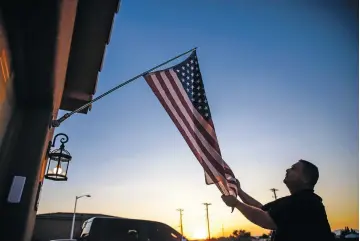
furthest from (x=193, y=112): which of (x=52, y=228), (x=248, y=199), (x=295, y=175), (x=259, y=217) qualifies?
(x=52, y=228)

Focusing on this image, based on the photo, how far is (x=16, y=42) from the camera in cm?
304

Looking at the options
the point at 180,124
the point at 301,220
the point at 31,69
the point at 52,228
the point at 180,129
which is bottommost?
the point at 301,220

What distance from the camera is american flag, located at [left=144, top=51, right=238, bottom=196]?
374 centimetres

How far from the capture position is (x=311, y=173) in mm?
2564

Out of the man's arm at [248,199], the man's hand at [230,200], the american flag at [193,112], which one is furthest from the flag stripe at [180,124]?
the man's hand at [230,200]

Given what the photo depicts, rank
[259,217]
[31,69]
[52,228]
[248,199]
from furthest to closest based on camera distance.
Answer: [52,228], [31,69], [248,199], [259,217]

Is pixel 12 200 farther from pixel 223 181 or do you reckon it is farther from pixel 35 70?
pixel 223 181

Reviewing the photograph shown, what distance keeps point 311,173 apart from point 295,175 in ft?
0.49

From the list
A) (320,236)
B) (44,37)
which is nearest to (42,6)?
(44,37)

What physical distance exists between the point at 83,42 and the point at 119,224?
569cm

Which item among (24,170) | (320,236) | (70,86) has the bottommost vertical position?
(320,236)

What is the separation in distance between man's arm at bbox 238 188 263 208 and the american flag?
0.07 meters

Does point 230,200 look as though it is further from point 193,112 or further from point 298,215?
point 193,112

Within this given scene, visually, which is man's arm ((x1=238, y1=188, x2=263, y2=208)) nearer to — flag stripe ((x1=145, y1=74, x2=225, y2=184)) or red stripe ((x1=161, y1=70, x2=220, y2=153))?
flag stripe ((x1=145, y1=74, x2=225, y2=184))
